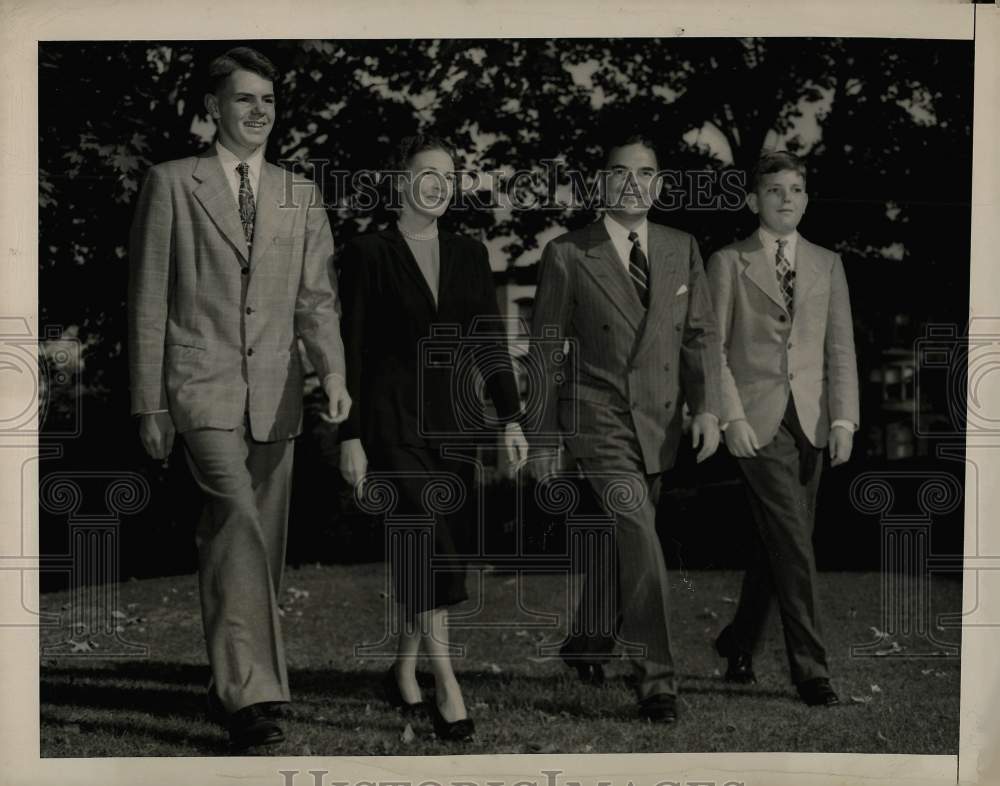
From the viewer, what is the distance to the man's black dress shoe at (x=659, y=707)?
6242 mm

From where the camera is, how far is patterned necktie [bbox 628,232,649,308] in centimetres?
632

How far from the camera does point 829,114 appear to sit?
21.4 ft

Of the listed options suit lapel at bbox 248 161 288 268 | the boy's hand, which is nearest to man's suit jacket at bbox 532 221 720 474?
the boy's hand

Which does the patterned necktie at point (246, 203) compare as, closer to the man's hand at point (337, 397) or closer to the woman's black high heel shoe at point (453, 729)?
the man's hand at point (337, 397)

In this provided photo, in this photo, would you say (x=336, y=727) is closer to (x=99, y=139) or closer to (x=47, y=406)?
(x=47, y=406)

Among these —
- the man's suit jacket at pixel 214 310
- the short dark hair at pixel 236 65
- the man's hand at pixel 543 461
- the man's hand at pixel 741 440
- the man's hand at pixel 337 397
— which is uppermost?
the short dark hair at pixel 236 65

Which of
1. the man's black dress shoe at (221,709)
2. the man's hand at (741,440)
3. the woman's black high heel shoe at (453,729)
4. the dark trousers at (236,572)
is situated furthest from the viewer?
the man's hand at (741,440)

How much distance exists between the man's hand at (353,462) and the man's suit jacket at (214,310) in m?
0.25

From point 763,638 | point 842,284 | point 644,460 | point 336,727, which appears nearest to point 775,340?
point 842,284

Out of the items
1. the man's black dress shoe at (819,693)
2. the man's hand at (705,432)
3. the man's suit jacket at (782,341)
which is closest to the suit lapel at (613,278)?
the man's suit jacket at (782,341)

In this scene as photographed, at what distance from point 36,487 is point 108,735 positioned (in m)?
1.20

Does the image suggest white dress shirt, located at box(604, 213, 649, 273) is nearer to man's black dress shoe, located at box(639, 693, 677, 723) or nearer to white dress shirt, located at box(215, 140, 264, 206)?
white dress shirt, located at box(215, 140, 264, 206)

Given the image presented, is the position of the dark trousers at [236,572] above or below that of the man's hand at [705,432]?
below

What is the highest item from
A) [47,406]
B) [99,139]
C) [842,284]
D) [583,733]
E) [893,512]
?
[99,139]
